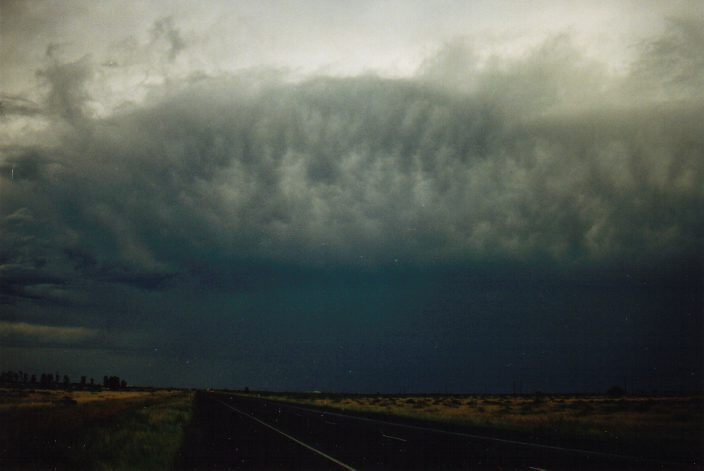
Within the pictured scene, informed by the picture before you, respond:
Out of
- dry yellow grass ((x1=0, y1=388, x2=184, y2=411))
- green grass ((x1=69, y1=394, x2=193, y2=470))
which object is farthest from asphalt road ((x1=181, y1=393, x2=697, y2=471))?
dry yellow grass ((x1=0, y1=388, x2=184, y2=411))

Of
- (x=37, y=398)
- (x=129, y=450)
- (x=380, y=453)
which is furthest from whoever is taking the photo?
(x=37, y=398)

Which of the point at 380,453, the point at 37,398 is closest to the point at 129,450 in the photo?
the point at 380,453

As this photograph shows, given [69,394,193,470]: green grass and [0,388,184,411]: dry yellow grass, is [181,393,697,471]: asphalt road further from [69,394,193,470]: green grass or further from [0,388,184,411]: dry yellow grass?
[0,388,184,411]: dry yellow grass

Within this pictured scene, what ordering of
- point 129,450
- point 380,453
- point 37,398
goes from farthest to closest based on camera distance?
1. point 37,398
2. point 380,453
3. point 129,450

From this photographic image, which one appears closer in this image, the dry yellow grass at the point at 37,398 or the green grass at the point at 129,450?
the green grass at the point at 129,450

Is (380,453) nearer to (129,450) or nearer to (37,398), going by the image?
(129,450)

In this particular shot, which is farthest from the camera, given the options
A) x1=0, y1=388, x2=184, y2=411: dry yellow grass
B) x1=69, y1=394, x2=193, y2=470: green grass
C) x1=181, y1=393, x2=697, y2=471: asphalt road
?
x1=0, y1=388, x2=184, y2=411: dry yellow grass

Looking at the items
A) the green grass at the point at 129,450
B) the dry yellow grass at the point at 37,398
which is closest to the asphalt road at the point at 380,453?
the green grass at the point at 129,450

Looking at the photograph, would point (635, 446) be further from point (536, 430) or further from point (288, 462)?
point (288, 462)

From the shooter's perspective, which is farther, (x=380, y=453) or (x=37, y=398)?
(x=37, y=398)

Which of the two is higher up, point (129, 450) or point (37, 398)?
point (129, 450)

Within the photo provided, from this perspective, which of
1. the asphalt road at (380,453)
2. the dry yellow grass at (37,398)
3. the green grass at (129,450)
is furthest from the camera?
the dry yellow grass at (37,398)

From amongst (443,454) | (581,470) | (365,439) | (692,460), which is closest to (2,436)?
(365,439)

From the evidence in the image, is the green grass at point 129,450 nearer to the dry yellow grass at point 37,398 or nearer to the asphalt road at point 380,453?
the asphalt road at point 380,453
